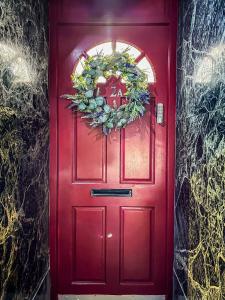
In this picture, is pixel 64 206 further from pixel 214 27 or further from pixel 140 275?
pixel 214 27

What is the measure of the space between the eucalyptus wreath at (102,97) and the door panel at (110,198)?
110 mm

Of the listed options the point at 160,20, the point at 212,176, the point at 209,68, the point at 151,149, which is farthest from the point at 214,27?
the point at 151,149

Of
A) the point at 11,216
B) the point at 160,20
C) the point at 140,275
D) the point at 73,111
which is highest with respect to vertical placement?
the point at 160,20

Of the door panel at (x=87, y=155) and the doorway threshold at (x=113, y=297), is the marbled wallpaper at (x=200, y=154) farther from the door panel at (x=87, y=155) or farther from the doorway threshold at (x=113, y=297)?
the door panel at (x=87, y=155)

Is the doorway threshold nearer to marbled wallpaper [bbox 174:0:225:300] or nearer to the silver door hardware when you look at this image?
marbled wallpaper [bbox 174:0:225:300]

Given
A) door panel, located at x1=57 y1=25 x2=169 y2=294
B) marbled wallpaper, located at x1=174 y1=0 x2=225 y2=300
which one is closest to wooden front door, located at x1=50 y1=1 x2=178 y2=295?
door panel, located at x1=57 y1=25 x2=169 y2=294

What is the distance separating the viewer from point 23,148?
6.49 feet

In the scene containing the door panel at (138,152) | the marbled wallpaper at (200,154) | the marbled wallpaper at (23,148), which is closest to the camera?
the marbled wallpaper at (200,154)

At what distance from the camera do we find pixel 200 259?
74.5 inches

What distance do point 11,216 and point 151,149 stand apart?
1.35 meters

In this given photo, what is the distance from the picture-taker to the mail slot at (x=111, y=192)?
8.94 ft

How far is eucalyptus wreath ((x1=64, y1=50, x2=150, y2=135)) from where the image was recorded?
261cm

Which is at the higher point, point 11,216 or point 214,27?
point 214,27

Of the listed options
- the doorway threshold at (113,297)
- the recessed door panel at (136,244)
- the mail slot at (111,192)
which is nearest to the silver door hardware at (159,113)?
the mail slot at (111,192)
